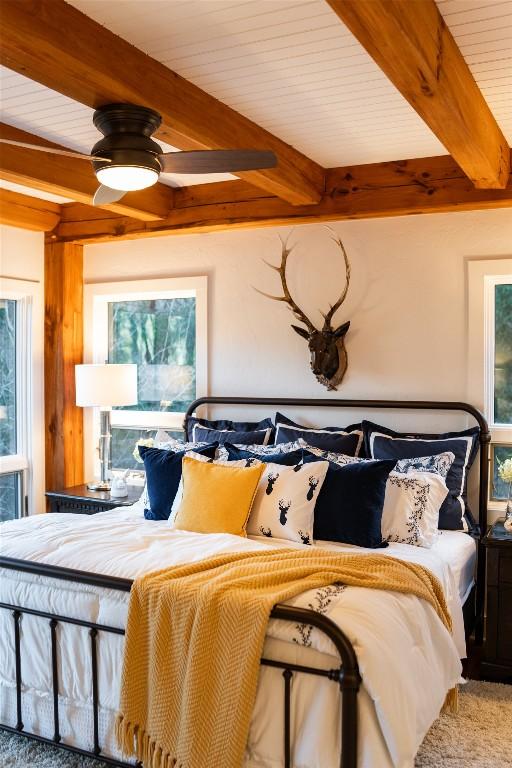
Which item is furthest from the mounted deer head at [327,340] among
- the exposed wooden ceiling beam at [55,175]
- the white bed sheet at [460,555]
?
the white bed sheet at [460,555]

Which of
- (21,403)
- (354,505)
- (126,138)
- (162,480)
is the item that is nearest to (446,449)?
(354,505)

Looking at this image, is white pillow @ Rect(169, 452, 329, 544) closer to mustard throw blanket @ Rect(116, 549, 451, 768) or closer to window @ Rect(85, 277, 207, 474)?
mustard throw blanket @ Rect(116, 549, 451, 768)

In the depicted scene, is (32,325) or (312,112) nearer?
(312,112)

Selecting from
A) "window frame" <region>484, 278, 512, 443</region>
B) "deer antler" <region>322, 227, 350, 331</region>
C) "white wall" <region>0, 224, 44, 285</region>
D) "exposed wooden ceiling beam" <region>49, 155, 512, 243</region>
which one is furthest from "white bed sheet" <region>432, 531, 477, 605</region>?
"white wall" <region>0, 224, 44, 285</region>

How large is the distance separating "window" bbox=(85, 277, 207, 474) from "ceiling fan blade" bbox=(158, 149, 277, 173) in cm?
217

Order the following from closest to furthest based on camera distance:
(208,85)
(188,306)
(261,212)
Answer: (208,85) < (261,212) < (188,306)

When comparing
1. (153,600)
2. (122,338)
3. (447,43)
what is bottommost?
(153,600)

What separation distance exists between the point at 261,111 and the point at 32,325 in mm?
2580

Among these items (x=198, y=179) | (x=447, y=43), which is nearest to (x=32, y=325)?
(x=198, y=179)

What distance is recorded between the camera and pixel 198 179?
445 cm

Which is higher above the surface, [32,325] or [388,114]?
[388,114]

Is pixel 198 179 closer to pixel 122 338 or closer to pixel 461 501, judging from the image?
pixel 122 338

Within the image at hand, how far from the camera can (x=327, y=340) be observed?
443 centimetres

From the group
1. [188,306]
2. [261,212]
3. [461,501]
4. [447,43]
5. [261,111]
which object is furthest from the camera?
[188,306]
